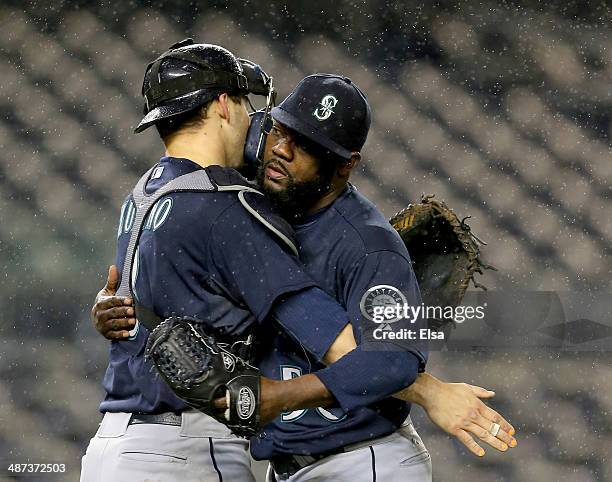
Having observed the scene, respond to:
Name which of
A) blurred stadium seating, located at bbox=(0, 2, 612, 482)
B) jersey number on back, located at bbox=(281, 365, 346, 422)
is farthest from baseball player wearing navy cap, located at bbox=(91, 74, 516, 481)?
blurred stadium seating, located at bbox=(0, 2, 612, 482)

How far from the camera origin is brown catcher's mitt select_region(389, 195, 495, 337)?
1.80 meters

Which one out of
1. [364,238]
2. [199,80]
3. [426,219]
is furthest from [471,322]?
[199,80]

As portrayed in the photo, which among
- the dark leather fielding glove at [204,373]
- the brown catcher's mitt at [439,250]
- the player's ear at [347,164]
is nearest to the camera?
the dark leather fielding glove at [204,373]

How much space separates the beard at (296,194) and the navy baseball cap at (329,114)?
6 centimetres

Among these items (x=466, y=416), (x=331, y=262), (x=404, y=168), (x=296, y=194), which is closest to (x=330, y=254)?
(x=331, y=262)

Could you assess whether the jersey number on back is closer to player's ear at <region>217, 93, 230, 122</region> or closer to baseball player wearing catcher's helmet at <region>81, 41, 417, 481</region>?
baseball player wearing catcher's helmet at <region>81, 41, 417, 481</region>

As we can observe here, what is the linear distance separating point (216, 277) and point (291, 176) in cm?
25

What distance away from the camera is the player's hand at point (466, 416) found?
1.55m

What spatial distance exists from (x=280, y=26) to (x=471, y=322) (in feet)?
3.20

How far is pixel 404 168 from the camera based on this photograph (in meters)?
2.69

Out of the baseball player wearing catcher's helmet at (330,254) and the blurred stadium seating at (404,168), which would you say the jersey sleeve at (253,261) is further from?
the blurred stadium seating at (404,168)

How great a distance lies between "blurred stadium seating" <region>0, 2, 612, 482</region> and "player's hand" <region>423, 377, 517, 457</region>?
1.00m

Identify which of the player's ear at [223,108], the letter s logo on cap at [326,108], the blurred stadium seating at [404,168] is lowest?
the blurred stadium seating at [404,168]

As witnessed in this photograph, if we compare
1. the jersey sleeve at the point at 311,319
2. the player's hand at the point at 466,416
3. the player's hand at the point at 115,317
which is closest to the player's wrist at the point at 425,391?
the player's hand at the point at 466,416
